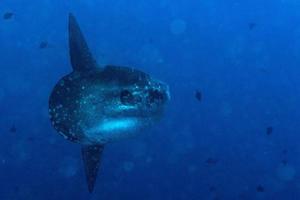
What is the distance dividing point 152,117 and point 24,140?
40.4ft

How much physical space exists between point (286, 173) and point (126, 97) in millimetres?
18007

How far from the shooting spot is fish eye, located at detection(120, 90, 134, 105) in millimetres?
3502

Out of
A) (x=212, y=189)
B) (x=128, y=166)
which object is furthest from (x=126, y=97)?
(x=212, y=189)

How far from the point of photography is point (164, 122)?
16.0 m

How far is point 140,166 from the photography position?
600 inches

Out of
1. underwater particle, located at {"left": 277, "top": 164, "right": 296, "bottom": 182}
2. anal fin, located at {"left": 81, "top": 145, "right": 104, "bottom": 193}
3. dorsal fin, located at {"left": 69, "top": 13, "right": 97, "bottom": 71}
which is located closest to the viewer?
dorsal fin, located at {"left": 69, "top": 13, "right": 97, "bottom": 71}

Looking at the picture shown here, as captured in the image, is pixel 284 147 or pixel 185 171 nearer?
pixel 185 171

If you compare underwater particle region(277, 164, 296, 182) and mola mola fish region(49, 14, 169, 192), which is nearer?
mola mola fish region(49, 14, 169, 192)

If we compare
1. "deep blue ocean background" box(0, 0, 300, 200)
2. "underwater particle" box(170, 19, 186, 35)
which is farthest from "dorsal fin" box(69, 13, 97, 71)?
"underwater particle" box(170, 19, 186, 35)

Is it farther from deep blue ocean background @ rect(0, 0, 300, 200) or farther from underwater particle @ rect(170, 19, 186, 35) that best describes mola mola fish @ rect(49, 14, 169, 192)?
underwater particle @ rect(170, 19, 186, 35)

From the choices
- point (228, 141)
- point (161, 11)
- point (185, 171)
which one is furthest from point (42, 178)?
point (161, 11)

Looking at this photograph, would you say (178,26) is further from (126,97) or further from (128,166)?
(126,97)

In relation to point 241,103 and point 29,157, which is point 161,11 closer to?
point 241,103

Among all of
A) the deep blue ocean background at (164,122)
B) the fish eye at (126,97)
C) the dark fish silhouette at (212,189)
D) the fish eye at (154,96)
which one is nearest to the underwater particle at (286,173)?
the deep blue ocean background at (164,122)
